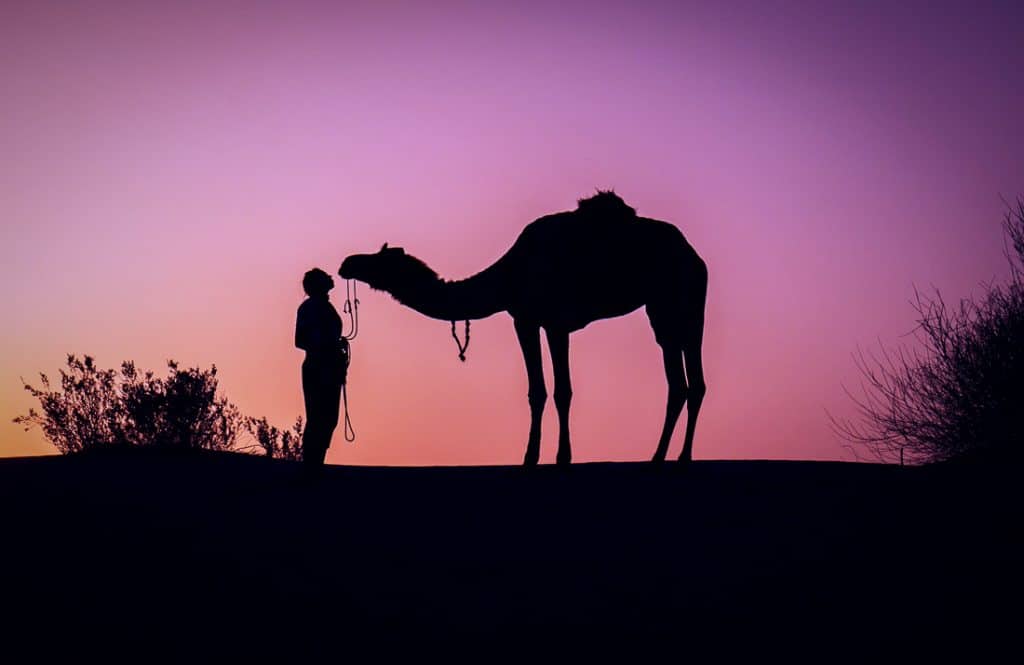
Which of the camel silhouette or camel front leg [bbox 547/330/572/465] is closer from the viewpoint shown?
camel front leg [bbox 547/330/572/465]

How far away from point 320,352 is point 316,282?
0.83m

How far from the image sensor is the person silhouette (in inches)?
523

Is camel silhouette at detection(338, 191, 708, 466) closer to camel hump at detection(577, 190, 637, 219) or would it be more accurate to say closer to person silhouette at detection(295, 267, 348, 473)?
camel hump at detection(577, 190, 637, 219)

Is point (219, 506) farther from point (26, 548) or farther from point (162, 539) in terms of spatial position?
point (26, 548)

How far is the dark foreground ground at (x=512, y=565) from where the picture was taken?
8430 mm

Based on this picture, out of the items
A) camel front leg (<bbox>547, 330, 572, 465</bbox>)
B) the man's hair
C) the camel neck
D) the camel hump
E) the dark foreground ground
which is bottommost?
the dark foreground ground

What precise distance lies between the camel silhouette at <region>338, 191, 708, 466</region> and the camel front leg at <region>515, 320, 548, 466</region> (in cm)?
2

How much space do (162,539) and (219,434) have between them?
683 inches

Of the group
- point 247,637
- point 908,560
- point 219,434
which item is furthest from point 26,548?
point 219,434

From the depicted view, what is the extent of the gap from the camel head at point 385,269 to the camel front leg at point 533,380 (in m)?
1.59

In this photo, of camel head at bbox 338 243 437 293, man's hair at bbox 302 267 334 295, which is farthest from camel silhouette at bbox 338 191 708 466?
man's hair at bbox 302 267 334 295

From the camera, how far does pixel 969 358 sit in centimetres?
2608

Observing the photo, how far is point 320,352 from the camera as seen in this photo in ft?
43.7

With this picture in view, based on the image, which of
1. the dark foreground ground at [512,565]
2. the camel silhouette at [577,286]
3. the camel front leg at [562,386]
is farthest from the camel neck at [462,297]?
the dark foreground ground at [512,565]
